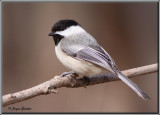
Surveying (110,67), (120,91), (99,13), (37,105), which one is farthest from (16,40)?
(110,67)

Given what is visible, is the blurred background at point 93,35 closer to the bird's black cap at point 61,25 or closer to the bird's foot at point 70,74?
the bird's foot at point 70,74

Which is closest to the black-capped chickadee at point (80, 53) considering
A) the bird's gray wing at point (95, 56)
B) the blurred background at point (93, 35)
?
the bird's gray wing at point (95, 56)

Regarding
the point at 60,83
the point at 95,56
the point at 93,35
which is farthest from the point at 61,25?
the point at 93,35

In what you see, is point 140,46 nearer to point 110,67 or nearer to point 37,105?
point 37,105

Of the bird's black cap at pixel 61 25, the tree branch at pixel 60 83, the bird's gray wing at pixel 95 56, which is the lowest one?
the tree branch at pixel 60 83

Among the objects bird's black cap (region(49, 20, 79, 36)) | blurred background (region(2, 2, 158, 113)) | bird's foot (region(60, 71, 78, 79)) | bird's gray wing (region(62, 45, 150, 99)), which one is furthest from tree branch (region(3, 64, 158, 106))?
blurred background (region(2, 2, 158, 113))

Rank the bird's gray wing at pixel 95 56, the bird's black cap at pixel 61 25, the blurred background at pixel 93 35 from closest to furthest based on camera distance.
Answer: the bird's gray wing at pixel 95 56 < the bird's black cap at pixel 61 25 < the blurred background at pixel 93 35
